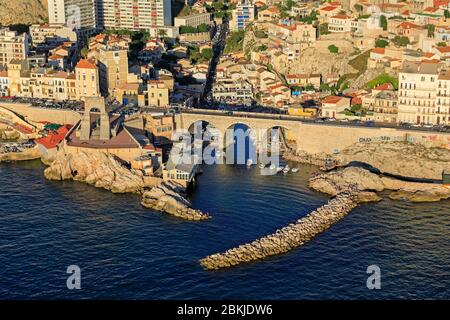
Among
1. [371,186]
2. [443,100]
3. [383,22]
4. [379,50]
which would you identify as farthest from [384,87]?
[371,186]

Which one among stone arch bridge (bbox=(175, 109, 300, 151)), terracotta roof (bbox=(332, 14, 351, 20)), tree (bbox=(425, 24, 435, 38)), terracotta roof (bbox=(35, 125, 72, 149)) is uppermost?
terracotta roof (bbox=(332, 14, 351, 20))

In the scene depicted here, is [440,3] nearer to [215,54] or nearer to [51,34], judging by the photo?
[215,54]

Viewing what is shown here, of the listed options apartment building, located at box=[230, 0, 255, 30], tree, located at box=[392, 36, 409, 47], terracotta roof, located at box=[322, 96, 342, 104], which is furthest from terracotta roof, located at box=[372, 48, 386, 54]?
apartment building, located at box=[230, 0, 255, 30]

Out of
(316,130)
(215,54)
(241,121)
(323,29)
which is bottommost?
(316,130)

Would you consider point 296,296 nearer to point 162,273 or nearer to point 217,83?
point 162,273

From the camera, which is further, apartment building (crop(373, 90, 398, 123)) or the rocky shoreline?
apartment building (crop(373, 90, 398, 123))

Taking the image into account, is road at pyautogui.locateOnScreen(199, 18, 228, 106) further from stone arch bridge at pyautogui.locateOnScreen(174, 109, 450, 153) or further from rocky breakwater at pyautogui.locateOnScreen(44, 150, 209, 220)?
rocky breakwater at pyautogui.locateOnScreen(44, 150, 209, 220)
